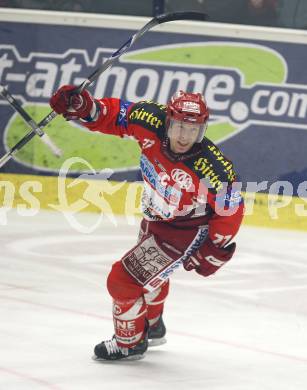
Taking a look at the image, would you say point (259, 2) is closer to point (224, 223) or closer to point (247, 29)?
point (247, 29)

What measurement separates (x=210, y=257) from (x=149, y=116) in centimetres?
75

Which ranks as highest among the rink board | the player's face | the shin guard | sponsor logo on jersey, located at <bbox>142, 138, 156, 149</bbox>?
the player's face

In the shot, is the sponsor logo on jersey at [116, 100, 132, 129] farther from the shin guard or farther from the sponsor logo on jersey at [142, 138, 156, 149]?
the shin guard

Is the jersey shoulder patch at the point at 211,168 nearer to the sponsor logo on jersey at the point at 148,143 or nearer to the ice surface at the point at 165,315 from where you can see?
the sponsor logo on jersey at the point at 148,143

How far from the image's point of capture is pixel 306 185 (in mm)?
9633

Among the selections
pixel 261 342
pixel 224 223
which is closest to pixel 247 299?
pixel 261 342

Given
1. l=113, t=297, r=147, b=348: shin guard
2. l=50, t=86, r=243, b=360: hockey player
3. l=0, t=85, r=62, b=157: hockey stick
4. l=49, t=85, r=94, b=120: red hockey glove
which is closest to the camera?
l=50, t=86, r=243, b=360: hockey player

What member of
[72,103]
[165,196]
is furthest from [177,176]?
[72,103]

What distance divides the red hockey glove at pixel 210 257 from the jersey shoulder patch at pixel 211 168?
29 cm

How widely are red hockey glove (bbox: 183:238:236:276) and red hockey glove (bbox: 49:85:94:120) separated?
0.86 metres

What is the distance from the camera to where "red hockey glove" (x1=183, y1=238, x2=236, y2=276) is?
218 inches

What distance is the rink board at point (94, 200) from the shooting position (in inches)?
377

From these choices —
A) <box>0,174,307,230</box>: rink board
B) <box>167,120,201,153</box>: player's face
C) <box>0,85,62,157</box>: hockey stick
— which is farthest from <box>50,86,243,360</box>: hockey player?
<box>0,174,307,230</box>: rink board

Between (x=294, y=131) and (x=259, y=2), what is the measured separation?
109cm
